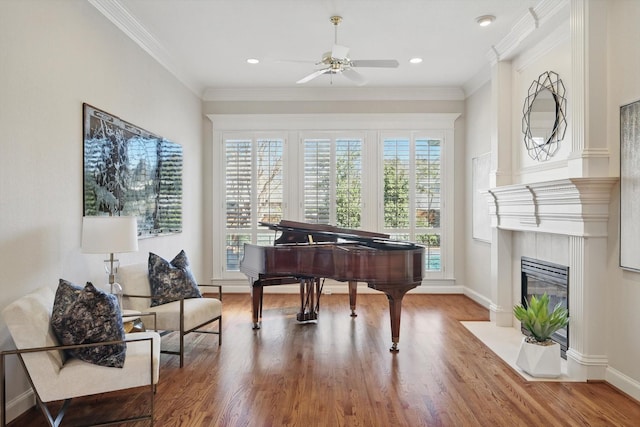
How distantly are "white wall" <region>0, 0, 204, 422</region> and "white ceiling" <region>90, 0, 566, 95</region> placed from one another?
0.42 meters

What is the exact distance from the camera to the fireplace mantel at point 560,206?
120 inches

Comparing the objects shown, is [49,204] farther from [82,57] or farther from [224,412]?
[224,412]

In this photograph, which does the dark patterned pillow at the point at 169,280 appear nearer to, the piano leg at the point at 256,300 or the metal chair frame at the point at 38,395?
the piano leg at the point at 256,300

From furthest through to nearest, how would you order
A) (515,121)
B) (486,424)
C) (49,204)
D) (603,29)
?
(515,121) < (603,29) < (49,204) < (486,424)

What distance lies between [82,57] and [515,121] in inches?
169

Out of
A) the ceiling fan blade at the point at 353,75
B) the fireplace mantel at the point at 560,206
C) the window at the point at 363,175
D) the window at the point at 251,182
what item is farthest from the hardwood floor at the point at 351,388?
the ceiling fan blade at the point at 353,75

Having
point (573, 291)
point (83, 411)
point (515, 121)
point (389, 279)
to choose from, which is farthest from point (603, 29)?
point (83, 411)

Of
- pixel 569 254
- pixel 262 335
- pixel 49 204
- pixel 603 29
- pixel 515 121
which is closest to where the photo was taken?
pixel 49 204

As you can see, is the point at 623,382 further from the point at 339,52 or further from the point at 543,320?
the point at 339,52

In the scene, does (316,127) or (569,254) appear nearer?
(569,254)

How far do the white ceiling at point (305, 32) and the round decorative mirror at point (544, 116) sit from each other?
664mm

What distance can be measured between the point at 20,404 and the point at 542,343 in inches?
148

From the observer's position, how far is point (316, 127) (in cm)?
636

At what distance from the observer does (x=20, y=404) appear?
259 centimetres
